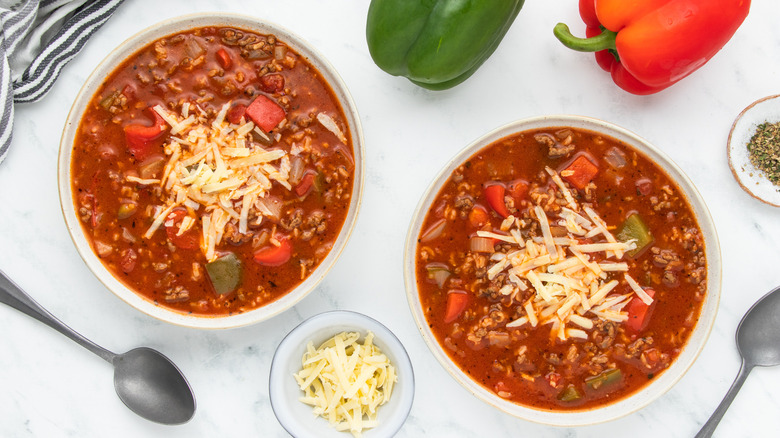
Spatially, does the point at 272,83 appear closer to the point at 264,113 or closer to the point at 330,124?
the point at 264,113

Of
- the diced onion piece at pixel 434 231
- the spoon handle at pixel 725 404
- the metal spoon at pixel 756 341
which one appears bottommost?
the spoon handle at pixel 725 404

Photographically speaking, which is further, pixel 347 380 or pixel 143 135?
pixel 347 380

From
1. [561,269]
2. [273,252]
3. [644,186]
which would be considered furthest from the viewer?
[273,252]

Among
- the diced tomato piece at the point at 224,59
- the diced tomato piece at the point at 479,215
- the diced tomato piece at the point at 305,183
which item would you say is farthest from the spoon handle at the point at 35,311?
the diced tomato piece at the point at 479,215

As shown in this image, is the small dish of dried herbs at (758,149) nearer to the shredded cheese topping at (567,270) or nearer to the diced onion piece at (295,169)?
the shredded cheese topping at (567,270)

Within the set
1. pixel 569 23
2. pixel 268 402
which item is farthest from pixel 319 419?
pixel 569 23

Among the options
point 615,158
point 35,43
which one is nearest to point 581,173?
point 615,158
